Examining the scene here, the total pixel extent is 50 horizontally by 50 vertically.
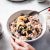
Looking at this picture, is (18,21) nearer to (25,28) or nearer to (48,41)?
(25,28)

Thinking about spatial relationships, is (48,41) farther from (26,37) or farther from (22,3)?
(22,3)

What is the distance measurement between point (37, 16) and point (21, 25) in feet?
0.39

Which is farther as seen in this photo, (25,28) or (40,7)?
(40,7)

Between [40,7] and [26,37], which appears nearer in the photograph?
[26,37]

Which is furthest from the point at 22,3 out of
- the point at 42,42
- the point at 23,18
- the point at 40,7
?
the point at 42,42

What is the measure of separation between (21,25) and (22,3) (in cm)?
27

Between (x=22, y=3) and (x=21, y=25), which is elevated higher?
(x=22, y=3)

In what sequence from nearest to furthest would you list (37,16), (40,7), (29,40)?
(29,40), (37,16), (40,7)

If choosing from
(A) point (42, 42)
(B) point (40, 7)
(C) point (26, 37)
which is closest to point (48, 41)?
(A) point (42, 42)

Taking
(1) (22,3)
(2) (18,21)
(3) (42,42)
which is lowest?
(3) (42,42)

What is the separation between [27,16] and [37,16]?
5 centimetres

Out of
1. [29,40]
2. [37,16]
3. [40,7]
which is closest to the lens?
[29,40]

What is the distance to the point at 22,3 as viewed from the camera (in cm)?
104

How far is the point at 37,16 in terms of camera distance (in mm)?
883
